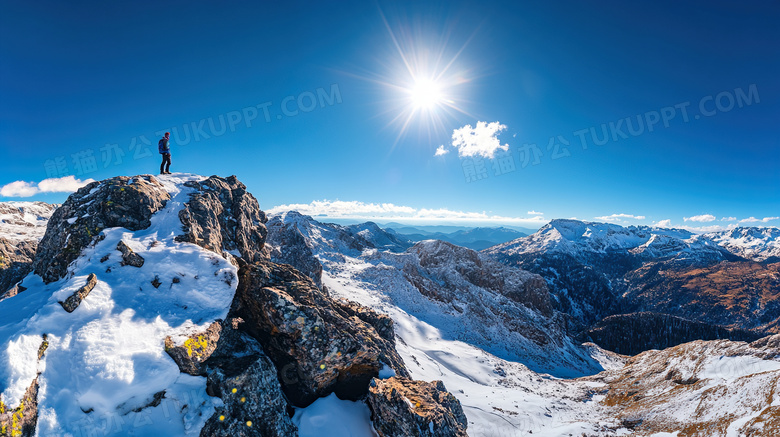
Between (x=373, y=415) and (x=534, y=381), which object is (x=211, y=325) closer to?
(x=373, y=415)

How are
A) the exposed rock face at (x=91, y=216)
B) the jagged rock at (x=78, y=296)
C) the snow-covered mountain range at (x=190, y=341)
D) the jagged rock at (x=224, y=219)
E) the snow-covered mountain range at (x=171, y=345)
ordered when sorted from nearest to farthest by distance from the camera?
the snow-covered mountain range at (x=171, y=345) → the snow-covered mountain range at (x=190, y=341) → the jagged rock at (x=78, y=296) → the exposed rock face at (x=91, y=216) → the jagged rock at (x=224, y=219)

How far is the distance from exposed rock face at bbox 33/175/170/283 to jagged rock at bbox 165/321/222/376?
28.7 feet

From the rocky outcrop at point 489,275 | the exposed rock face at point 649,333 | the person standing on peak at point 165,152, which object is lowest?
the exposed rock face at point 649,333

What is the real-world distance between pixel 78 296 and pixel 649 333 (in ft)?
888

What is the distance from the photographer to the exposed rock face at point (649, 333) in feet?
597

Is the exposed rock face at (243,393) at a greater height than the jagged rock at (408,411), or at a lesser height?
greater

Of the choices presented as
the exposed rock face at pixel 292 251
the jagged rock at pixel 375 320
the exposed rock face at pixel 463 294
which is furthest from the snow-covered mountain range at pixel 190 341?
the exposed rock face at pixel 463 294

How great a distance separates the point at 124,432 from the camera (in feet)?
30.8

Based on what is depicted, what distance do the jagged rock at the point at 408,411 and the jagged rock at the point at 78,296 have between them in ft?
44.6

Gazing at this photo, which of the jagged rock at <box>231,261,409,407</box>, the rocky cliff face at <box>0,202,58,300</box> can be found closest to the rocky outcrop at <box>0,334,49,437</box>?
the jagged rock at <box>231,261,409,407</box>

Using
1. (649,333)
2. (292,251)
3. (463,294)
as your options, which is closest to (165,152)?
(292,251)

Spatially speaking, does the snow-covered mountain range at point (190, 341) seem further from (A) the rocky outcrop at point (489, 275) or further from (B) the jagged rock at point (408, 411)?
(A) the rocky outcrop at point (489, 275)

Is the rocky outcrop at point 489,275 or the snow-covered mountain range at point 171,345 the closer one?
the snow-covered mountain range at point 171,345

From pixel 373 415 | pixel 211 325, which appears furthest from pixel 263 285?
pixel 373 415
